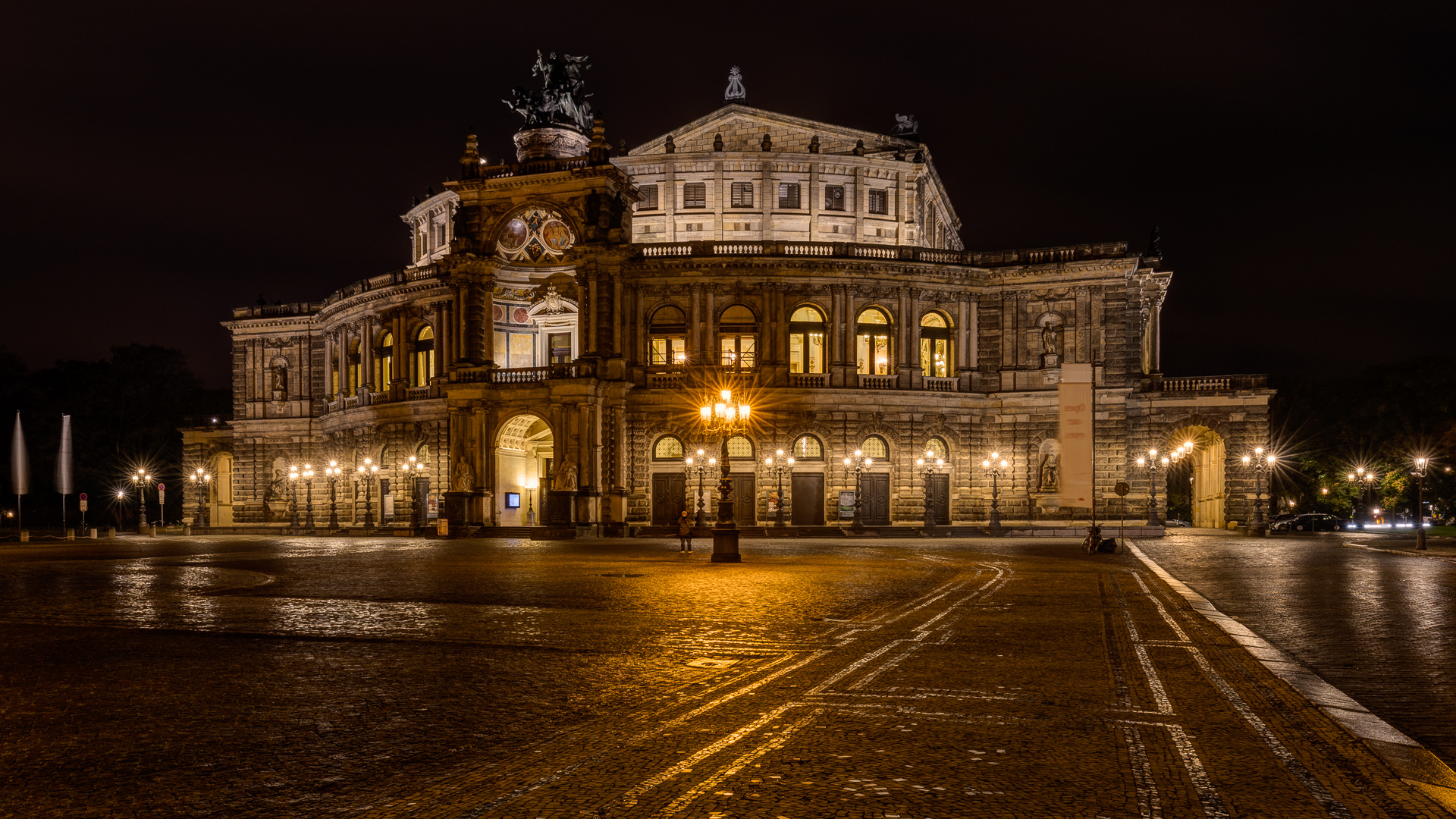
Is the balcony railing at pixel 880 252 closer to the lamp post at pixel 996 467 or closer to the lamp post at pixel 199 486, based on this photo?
the lamp post at pixel 996 467

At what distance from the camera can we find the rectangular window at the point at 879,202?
64.5 metres

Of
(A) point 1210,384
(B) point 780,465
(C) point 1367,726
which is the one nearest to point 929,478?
(B) point 780,465

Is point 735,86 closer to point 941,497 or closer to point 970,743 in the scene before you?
point 941,497

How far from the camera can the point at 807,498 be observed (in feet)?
184

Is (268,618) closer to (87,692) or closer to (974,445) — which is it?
(87,692)

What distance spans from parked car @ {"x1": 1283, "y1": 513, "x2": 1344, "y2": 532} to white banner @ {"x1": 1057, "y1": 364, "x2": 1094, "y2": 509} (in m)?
26.5

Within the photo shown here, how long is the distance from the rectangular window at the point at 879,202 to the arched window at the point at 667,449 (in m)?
18.6

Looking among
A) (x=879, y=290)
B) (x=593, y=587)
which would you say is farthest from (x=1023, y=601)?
(x=879, y=290)

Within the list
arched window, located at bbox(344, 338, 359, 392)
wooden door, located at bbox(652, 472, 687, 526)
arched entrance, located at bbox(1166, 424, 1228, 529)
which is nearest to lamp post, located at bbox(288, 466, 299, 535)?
arched window, located at bbox(344, 338, 359, 392)

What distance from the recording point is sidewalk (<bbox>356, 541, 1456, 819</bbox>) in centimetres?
693

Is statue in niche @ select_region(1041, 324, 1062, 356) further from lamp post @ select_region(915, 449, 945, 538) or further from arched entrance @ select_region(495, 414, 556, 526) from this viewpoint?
arched entrance @ select_region(495, 414, 556, 526)

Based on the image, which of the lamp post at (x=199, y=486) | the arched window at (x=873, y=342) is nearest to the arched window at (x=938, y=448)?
the arched window at (x=873, y=342)

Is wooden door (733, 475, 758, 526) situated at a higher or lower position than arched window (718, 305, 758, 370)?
lower

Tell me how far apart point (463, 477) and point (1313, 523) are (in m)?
46.6
